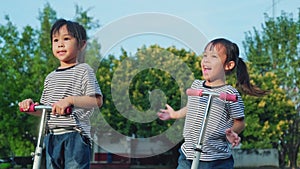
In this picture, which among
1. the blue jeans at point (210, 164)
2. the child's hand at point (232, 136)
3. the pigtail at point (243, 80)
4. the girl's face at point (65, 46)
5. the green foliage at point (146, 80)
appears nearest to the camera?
the child's hand at point (232, 136)

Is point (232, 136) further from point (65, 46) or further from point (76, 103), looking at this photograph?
point (65, 46)

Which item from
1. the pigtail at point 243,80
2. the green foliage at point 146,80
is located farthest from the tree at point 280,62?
the pigtail at point 243,80

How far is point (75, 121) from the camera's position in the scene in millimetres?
3582

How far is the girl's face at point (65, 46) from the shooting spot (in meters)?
3.70

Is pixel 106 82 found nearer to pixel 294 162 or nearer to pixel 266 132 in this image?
pixel 266 132

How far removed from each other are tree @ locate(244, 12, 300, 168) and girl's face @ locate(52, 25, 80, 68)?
25654 mm

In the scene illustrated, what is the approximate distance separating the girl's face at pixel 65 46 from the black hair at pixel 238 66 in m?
1.06

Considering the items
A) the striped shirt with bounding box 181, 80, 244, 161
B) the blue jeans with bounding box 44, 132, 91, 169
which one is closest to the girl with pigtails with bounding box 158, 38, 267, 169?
the striped shirt with bounding box 181, 80, 244, 161

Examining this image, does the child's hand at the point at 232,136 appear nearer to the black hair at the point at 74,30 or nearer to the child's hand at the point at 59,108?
the child's hand at the point at 59,108

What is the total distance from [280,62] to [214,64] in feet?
87.4

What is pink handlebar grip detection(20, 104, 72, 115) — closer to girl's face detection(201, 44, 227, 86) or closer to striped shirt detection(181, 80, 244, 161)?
striped shirt detection(181, 80, 244, 161)

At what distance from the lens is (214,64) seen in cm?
405

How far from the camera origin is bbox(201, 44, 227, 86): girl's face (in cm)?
405

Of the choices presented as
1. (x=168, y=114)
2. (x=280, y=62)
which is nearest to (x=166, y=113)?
(x=168, y=114)
